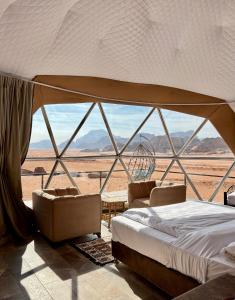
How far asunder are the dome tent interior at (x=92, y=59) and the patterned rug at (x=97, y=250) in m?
1.16

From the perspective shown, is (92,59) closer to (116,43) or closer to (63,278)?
(116,43)

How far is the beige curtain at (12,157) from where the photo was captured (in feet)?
15.9

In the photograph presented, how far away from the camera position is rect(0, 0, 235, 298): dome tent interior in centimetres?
364

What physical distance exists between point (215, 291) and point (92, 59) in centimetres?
418

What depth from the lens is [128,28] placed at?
4.14 m

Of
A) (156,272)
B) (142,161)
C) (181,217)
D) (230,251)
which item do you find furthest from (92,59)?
(142,161)

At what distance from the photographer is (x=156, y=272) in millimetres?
2982

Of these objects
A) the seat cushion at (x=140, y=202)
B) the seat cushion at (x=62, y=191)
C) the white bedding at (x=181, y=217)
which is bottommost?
the seat cushion at (x=140, y=202)

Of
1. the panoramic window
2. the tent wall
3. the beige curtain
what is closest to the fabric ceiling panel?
the beige curtain

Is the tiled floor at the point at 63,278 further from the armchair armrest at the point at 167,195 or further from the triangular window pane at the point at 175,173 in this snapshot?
the triangular window pane at the point at 175,173

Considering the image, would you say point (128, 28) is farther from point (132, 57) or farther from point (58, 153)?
point (58, 153)

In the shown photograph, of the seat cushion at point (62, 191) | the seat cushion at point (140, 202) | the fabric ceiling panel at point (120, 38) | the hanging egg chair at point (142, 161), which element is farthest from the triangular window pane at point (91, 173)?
the fabric ceiling panel at point (120, 38)

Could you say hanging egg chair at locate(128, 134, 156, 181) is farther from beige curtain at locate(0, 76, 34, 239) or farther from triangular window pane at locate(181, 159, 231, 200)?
triangular window pane at locate(181, 159, 231, 200)

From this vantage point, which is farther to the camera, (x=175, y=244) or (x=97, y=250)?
(x=97, y=250)
